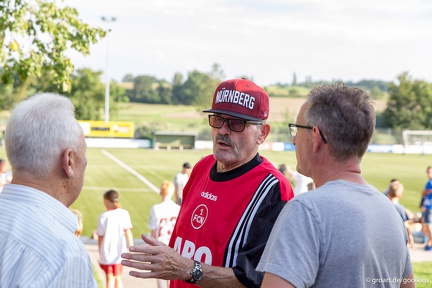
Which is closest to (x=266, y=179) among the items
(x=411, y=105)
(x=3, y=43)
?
(x=3, y=43)

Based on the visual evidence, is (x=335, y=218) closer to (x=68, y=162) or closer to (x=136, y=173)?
(x=68, y=162)

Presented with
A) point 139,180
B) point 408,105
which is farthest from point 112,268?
point 408,105

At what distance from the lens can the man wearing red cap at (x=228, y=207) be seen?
3273 millimetres

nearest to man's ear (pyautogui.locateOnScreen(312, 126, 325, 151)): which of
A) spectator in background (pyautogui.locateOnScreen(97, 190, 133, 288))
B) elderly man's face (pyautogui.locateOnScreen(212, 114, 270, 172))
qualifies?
elderly man's face (pyautogui.locateOnScreen(212, 114, 270, 172))

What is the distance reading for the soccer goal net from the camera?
65.5 m

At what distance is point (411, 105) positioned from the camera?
8388cm

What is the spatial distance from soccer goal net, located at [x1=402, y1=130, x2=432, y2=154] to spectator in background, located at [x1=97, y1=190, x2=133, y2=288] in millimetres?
59052

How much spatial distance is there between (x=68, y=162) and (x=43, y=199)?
18cm

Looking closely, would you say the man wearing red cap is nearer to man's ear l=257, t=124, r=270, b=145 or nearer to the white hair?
man's ear l=257, t=124, r=270, b=145

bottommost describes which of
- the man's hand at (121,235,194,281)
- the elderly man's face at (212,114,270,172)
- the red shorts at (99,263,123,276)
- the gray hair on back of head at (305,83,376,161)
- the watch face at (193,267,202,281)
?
the red shorts at (99,263,123,276)

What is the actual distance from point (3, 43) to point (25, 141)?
286 inches

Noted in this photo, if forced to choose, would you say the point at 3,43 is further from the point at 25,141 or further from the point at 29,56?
the point at 25,141

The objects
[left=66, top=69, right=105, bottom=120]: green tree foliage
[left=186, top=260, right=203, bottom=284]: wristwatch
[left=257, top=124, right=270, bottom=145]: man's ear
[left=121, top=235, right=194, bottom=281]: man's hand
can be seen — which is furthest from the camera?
[left=66, top=69, right=105, bottom=120]: green tree foliage

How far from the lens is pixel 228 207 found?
3.61m
